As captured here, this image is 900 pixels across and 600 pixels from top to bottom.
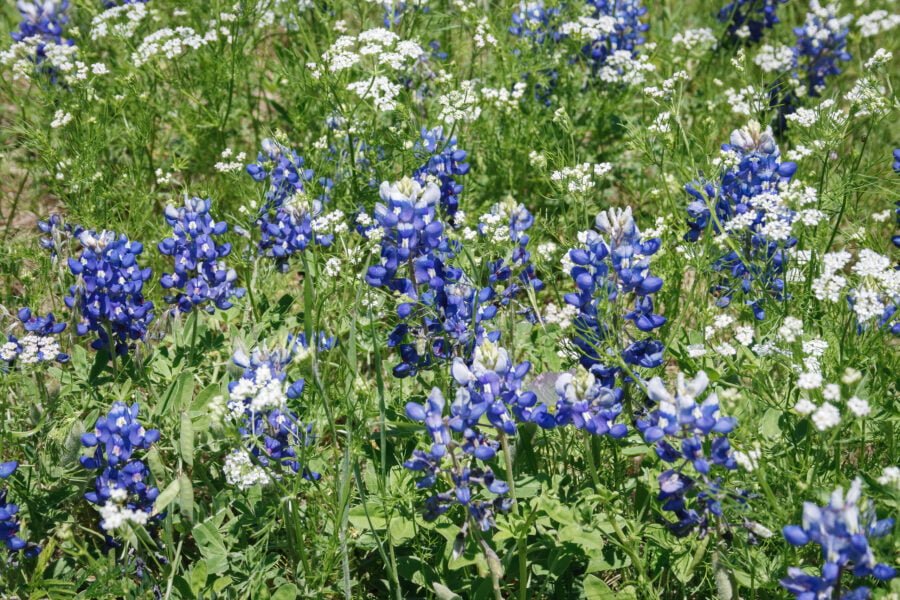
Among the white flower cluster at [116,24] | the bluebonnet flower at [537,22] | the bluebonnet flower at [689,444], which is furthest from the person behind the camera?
the bluebonnet flower at [537,22]

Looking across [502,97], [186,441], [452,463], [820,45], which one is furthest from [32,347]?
[820,45]

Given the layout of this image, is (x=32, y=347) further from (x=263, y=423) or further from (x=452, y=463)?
(x=452, y=463)

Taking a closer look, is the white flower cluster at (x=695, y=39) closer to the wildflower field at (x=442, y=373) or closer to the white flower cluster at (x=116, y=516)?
the wildflower field at (x=442, y=373)

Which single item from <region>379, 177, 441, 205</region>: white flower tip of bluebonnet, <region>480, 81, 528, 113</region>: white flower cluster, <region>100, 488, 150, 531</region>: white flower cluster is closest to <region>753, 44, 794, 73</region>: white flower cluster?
<region>480, 81, 528, 113</region>: white flower cluster

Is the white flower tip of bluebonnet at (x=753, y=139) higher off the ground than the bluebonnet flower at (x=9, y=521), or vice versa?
the white flower tip of bluebonnet at (x=753, y=139)

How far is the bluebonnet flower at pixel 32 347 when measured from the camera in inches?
125

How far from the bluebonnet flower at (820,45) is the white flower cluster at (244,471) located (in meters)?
4.13

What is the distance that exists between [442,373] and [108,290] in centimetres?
131

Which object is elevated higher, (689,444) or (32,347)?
(689,444)

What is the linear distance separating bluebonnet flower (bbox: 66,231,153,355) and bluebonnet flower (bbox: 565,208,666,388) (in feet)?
5.59

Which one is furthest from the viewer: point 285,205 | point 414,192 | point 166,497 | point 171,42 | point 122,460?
point 171,42

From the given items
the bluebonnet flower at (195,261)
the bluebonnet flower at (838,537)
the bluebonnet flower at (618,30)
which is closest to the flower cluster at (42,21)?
the bluebonnet flower at (195,261)

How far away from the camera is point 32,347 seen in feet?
10.4

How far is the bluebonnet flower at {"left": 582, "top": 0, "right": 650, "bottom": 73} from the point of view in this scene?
5301 mm
